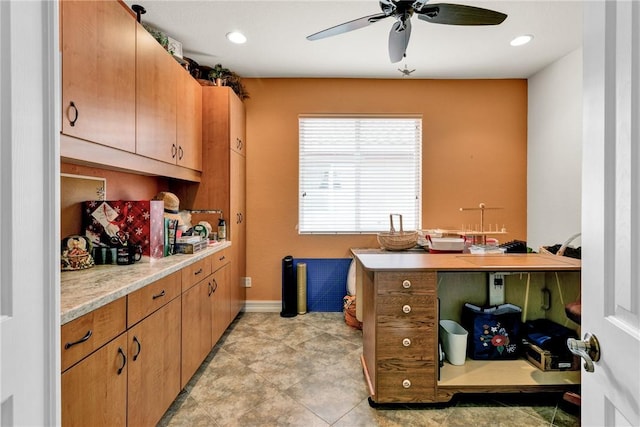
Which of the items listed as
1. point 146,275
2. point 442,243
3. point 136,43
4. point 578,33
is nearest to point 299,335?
point 442,243

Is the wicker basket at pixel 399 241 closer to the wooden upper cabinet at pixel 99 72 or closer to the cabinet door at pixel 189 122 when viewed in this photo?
the cabinet door at pixel 189 122

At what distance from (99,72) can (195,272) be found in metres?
1.32

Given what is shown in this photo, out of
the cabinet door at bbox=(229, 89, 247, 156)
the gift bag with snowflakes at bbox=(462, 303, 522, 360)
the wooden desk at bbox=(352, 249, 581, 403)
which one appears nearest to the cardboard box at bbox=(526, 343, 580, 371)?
the wooden desk at bbox=(352, 249, 581, 403)

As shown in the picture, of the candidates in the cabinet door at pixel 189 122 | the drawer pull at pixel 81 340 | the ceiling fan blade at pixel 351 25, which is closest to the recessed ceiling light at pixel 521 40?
the ceiling fan blade at pixel 351 25

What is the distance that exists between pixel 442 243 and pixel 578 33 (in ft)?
7.31

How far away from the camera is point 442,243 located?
9.25ft

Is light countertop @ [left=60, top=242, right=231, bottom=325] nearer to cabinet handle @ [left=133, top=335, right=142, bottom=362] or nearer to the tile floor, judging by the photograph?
cabinet handle @ [left=133, top=335, right=142, bottom=362]

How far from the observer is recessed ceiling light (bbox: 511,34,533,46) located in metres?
2.92

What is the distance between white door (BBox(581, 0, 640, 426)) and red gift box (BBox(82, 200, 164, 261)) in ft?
7.10

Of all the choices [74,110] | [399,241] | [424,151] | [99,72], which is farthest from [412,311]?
[424,151]

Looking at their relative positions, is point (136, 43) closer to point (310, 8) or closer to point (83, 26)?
point (83, 26)

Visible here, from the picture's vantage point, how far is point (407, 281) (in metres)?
1.95

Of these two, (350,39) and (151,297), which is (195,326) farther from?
(350,39)

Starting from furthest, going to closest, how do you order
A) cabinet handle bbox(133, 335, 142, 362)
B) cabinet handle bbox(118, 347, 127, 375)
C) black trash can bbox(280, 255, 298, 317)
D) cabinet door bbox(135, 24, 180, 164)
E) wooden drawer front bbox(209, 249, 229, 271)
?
1. black trash can bbox(280, 255, 298, 317)
2. wooden drawer front bbox(209, 249, 229, 271)
3. cabinet door bbox(135, 24, 180, 164)
4. cabinet handle bbox(133, 335, 142, 362)
5. cabinet handle bbox(118, 347, 127, 375)
